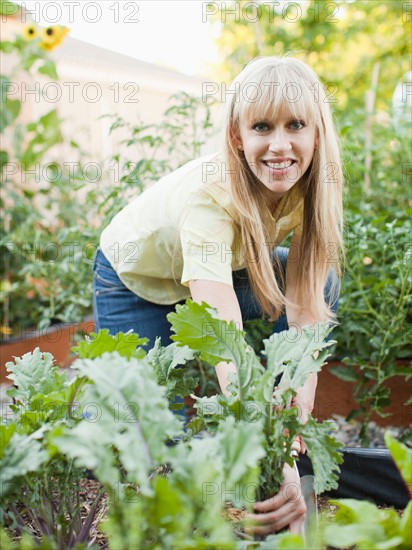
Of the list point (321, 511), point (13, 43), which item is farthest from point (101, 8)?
point (321, 511)

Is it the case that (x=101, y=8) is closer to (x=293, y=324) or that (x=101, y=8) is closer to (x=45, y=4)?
(x=45, y=4)

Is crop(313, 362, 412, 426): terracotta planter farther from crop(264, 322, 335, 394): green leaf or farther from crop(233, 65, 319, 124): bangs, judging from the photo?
crop(264, 322, 335, 394): green leaf

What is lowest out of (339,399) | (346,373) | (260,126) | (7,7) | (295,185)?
(339,399)

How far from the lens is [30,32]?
3.26 m

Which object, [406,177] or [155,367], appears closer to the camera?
[155,367]

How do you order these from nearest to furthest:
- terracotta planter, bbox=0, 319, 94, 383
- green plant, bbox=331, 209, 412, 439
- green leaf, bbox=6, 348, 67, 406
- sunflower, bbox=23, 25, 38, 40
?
green leaf, bbox=6, 348, 67, 406, green plant, bbox=331, 209, 412, 439, terracotta planter, bbox=0, 319, 94, 383, sunflower, bbox=23, 25, 38, 40

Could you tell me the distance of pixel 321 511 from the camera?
52.9 inches

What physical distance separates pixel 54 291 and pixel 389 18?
19.4 feet

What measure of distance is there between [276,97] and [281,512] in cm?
89

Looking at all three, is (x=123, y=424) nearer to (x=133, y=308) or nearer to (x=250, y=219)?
(x=250, y=219)

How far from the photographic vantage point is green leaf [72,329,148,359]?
1.02m

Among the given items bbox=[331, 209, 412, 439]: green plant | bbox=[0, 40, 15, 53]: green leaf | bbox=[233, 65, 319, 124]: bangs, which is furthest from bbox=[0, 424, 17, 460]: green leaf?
bbox=[0, 40, 15, 53]: green leaf

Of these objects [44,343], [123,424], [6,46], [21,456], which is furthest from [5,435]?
[6,46]

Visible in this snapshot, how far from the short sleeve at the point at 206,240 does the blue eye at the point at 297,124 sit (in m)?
0.26
